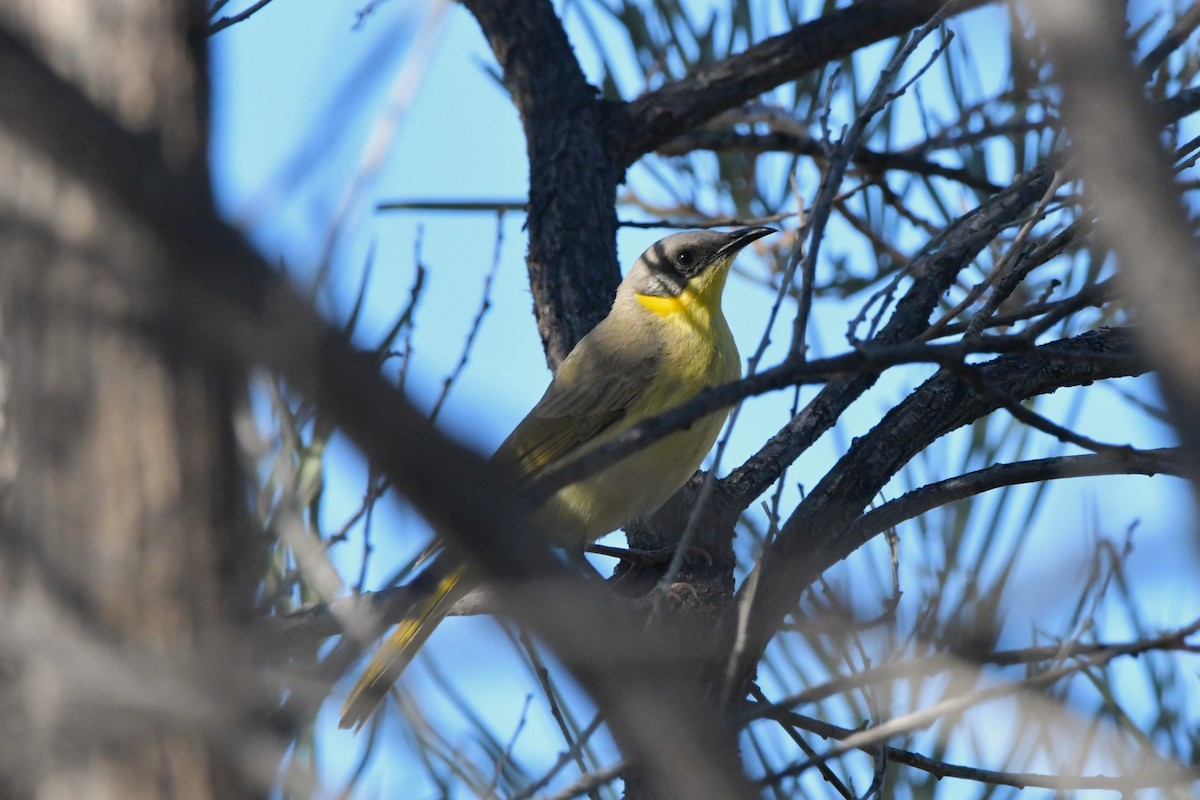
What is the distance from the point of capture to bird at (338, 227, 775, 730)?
403cm

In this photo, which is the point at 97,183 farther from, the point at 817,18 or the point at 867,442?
the point at 817,18

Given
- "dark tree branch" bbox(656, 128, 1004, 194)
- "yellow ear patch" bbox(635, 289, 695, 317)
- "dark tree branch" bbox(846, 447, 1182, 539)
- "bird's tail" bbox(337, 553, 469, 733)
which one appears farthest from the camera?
"yellow ear patch" bbox(635, 289, 695, 317)

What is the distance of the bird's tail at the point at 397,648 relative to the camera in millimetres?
3754

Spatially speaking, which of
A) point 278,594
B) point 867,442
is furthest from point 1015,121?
point 278,594

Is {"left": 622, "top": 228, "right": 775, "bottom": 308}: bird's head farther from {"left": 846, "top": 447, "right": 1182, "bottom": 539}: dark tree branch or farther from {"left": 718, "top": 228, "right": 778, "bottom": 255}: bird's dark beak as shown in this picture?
{"left": 846, "top": 447, "right": 1182, "bottom": 539}: dark tree branch

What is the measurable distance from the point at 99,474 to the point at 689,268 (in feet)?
13.1

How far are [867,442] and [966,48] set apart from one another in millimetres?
2289

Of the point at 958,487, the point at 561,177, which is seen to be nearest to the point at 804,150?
the point at 561,177

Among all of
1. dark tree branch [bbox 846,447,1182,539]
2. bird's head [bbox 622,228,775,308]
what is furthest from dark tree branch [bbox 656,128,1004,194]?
dark tree branch [bbox 846,447,1182,539]

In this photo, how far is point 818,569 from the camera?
9.50ft

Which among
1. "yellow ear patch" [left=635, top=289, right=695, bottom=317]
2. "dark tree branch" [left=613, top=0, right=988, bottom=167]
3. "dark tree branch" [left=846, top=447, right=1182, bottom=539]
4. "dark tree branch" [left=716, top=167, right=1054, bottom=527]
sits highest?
"dark tree branch" [left=613, top=0, right=988, bottom=167]

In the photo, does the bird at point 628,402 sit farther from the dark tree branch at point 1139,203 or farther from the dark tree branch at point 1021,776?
the dark tree branch at point 1139,203

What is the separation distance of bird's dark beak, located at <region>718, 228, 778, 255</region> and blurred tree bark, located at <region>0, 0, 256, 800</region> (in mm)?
3602

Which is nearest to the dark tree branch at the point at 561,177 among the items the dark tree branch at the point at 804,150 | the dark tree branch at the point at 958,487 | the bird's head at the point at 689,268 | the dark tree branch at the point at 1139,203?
the bird's head at the point at 689,268
